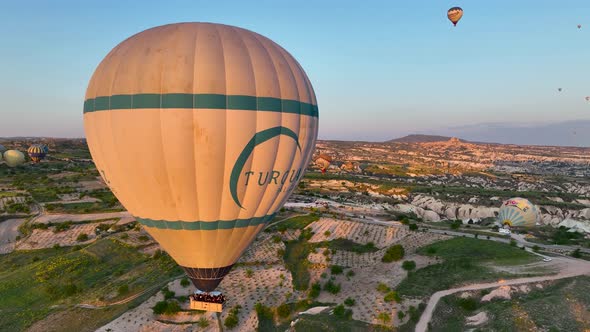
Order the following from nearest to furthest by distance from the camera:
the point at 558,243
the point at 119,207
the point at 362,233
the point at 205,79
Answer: the point at 205,79 → the point at 558,243 → the point at 362,233 → the point at 119,207

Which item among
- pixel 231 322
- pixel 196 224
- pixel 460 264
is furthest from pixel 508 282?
pixel 196 224

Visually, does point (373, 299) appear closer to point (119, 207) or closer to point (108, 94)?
point (108, 94)

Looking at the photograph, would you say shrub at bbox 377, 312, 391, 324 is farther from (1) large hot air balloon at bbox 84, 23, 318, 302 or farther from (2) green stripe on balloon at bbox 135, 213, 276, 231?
(2) green stripe on balloon at bbox 135, 213, 276, 231

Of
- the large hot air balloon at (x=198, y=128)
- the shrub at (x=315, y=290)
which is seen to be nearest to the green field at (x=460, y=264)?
the shrub at (x=315, y=290)

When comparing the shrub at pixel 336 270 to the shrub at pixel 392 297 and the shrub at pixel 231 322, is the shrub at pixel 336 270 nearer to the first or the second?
the shrub at pixel 392 297

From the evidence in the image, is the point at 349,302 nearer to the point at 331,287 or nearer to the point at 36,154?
the point at 331,287

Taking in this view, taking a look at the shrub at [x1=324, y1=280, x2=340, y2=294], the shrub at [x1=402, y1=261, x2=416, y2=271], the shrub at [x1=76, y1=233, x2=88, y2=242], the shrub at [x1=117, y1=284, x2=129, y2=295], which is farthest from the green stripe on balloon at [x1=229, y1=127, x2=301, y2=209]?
the shrub at [x1=76, y1=233, x2=88, y2=242]

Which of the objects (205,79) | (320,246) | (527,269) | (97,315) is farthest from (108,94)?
(527,269)
